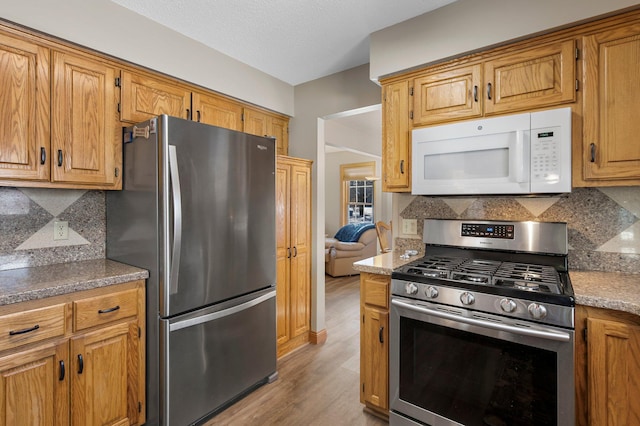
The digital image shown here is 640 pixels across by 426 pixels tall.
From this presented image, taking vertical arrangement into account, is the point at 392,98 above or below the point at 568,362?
above

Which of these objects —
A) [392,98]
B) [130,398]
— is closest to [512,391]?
[392,98]

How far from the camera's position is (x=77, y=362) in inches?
63.6

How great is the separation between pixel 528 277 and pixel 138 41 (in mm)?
2745

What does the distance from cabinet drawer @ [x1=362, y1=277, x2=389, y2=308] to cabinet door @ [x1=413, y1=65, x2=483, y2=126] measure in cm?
111

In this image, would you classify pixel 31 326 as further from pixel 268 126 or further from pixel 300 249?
pixel 268 126

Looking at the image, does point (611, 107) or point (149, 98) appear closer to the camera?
point (611, 107)

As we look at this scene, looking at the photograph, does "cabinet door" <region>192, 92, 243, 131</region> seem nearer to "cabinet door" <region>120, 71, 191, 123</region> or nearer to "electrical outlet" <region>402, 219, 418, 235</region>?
"cabinet door" <region>120, 71, 191, 123</region>

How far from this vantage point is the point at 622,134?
5.20 feet

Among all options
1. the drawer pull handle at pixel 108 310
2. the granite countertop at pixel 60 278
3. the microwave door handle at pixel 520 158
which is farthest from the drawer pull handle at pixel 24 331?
the microwave door handle at pixel 520 158

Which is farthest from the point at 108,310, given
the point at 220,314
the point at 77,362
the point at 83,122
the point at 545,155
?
the point at 545,155

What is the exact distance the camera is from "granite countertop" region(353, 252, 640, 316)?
50.5 inches

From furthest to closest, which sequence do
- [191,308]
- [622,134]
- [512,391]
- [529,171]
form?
[191,308], [529,171], [622,134], [512,391]

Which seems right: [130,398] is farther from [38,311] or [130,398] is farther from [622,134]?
[622,134]

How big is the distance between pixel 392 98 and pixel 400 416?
80.7 inches
